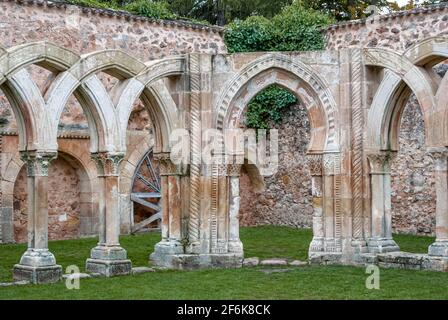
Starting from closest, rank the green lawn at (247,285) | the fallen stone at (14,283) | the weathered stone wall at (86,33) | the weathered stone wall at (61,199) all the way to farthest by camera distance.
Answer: the green lawn at (247,285) → the fallen stone at (14,283) → the weathered stone wall at (86,33) → the weathered stone wall at (61,199)

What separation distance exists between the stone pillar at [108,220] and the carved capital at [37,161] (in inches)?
39.3

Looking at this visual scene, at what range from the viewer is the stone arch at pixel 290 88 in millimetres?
12516

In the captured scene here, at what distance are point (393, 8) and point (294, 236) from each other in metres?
14.1

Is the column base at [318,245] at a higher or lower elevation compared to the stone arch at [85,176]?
lower

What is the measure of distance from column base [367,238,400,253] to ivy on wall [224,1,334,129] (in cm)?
842

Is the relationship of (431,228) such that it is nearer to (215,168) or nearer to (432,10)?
(432,10)

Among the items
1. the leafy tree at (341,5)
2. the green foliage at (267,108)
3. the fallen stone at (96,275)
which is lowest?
the fallen stone at (96,275)

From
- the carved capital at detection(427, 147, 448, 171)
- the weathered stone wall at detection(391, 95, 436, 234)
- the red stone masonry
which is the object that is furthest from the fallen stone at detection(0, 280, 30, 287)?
the weathered stone wall at detection(391, 95, 436, 234)

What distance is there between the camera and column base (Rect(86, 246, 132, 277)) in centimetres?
1117

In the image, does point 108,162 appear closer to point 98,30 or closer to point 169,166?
point 169,166

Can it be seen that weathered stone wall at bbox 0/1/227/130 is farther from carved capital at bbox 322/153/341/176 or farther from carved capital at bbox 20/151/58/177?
carved capital at bbox 322/153/341/176

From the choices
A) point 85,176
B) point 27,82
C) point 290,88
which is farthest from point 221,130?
point 85,176

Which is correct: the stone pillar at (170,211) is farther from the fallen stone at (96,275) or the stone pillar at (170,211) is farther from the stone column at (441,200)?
the stone column at (441,200)

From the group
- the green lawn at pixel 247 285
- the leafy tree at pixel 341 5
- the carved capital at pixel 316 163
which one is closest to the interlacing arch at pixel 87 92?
the green lawn at pixel 247 285
